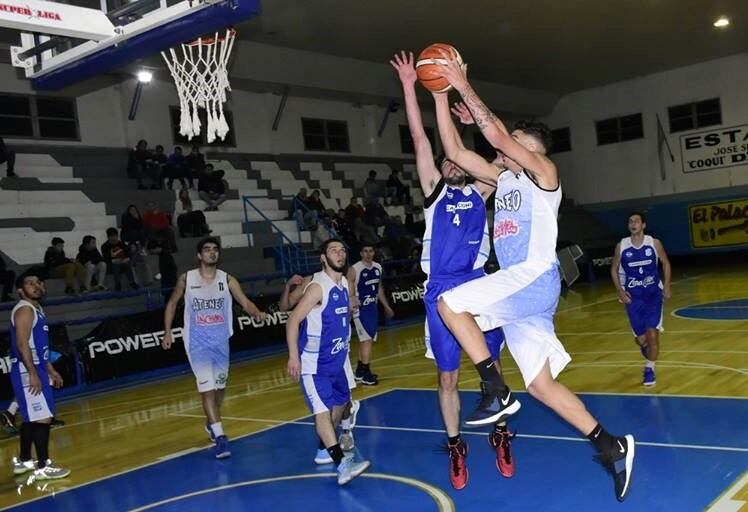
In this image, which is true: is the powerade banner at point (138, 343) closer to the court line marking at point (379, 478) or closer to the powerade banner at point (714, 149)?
the court line marking at point (379, 478)

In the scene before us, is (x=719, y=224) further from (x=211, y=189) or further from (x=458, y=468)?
(x=458, y=468)

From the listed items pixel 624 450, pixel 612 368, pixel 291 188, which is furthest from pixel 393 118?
pixel 624 450

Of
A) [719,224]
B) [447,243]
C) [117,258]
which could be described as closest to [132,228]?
[117,258]

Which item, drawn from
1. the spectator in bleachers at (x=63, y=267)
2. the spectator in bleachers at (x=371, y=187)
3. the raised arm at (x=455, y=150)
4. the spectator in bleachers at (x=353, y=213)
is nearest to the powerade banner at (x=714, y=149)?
the spectator in bleachers at (x=371, y=187)

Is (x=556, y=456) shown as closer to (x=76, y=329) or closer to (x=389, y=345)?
(x=389, y=345)

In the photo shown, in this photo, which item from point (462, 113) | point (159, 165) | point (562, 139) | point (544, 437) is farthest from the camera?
point (562, 139)

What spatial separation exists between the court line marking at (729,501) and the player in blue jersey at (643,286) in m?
3.34

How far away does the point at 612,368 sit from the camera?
8844mm

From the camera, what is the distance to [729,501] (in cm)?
424

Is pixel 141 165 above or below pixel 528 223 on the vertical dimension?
above

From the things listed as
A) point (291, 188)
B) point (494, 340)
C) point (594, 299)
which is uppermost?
point (291, 188)

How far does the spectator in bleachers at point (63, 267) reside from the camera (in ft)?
43.5

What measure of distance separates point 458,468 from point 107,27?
4.24m

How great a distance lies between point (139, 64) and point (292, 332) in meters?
12.3
